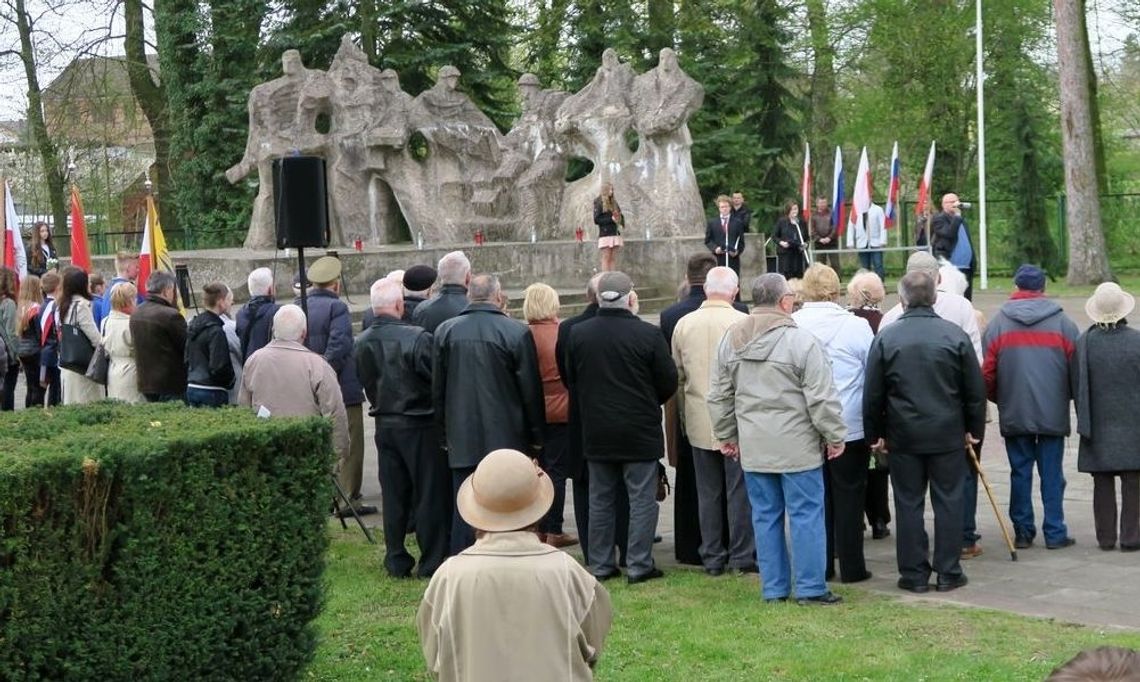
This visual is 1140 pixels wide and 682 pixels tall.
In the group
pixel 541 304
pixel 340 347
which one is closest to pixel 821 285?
pixel 541 304

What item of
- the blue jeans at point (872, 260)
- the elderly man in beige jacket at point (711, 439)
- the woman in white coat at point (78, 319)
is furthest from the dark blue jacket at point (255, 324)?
the blue jeans at point (872, 260)

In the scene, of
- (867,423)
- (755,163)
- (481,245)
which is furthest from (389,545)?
(755,163)

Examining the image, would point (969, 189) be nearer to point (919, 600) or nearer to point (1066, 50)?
point (1066, 50)

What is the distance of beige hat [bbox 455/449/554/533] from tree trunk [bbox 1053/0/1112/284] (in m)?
26.6

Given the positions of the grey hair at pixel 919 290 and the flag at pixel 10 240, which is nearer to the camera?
the grey hair at pixel 919 290

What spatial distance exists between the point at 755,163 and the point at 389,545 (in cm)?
3093

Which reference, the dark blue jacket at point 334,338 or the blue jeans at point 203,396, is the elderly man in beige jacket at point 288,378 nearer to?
the blue jeans at point 203,396

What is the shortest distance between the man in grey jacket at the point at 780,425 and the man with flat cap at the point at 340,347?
399cm

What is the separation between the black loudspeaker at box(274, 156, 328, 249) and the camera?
11.9 metres

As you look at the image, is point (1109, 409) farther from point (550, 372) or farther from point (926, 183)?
point (926, 183)

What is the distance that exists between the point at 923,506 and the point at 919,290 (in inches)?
46.2

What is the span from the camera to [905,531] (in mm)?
8766

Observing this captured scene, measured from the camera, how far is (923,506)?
28.7 ft

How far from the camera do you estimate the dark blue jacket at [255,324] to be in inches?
465
